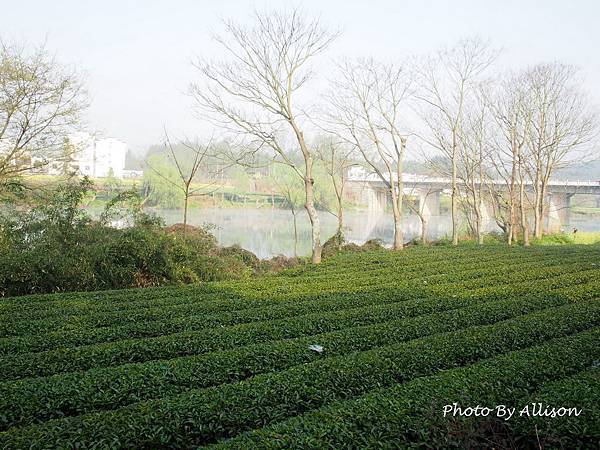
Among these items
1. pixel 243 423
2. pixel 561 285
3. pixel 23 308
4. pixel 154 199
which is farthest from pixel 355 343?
pixel 154 199

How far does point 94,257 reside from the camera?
1172cm

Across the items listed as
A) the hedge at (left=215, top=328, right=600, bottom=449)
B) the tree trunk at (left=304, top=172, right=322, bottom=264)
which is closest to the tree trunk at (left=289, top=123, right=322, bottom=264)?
the tree trunk at (left=304, top=172, right=322, bottom=264)

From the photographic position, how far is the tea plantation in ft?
11.5

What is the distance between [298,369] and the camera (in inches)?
187

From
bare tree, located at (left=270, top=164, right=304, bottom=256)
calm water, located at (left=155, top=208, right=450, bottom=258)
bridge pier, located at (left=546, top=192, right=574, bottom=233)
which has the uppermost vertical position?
bare tree, located at (left=270, top=164, right=304, bottom=256)

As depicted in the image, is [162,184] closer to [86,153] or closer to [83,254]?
[86,153]

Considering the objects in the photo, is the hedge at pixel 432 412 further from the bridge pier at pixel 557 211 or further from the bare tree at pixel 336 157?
the bridge pier at pixel 557 211

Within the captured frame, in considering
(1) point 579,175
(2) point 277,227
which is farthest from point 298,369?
(1) point 579,175

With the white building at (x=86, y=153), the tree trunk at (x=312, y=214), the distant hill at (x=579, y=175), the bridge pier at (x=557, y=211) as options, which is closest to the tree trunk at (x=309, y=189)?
the tree trunk at (x=312, y=214)

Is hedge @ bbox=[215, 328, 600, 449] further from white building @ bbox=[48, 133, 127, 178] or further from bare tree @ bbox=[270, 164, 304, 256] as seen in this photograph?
bare tree @ bbox=[270, 164, 304, 256]

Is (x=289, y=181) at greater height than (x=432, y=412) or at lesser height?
greater

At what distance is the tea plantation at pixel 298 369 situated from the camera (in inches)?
138

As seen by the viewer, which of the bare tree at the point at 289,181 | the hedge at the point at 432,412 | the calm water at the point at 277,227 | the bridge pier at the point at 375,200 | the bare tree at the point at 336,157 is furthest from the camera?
the bridge pier at the point at 375,200

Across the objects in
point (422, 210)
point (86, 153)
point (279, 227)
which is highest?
point (86, 153)
